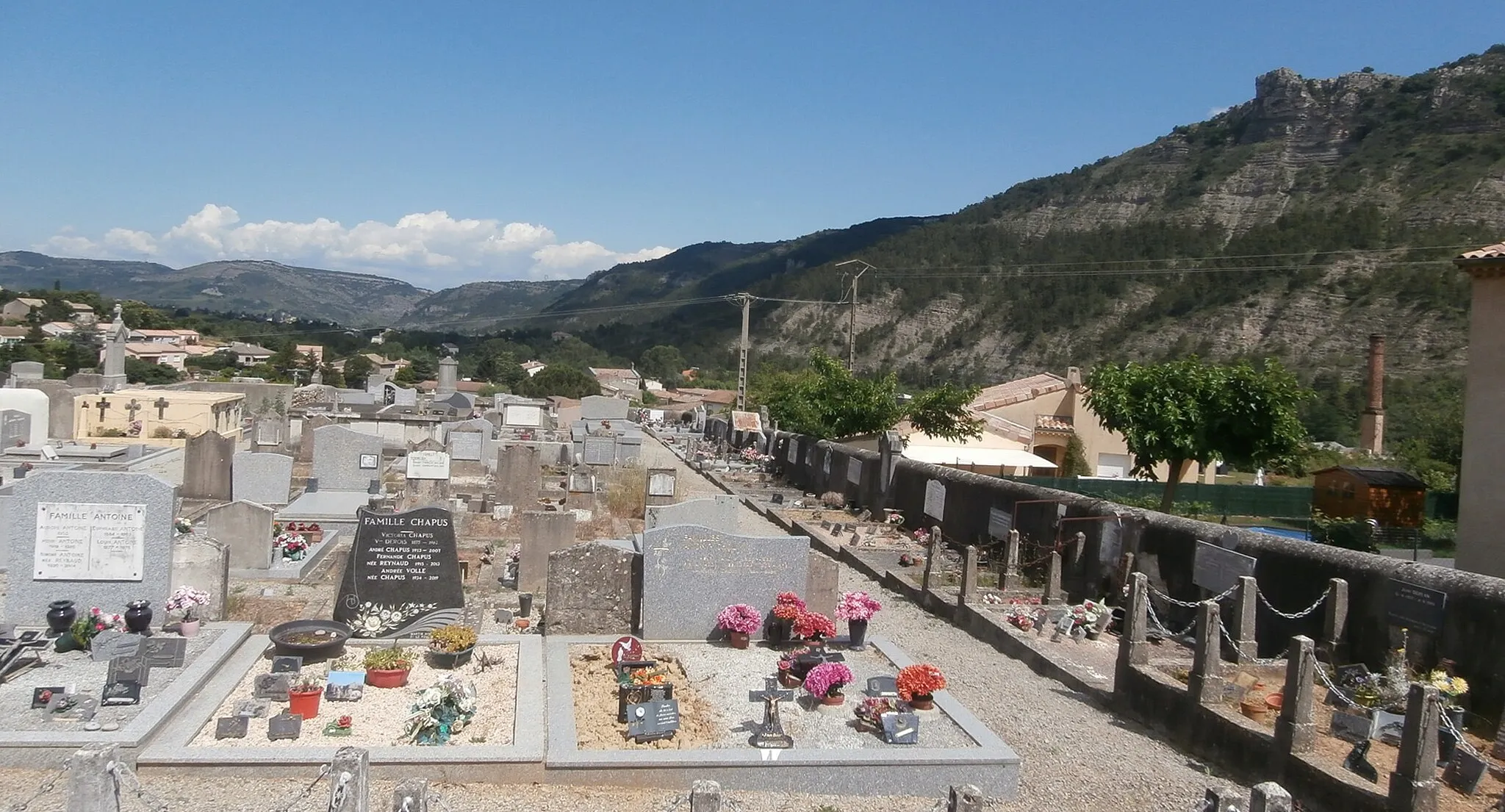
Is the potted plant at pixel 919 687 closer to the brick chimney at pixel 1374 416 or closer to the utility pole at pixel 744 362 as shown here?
the utility pole at pixel 744 362

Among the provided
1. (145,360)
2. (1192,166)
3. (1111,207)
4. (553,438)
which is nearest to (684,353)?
(1111,207)

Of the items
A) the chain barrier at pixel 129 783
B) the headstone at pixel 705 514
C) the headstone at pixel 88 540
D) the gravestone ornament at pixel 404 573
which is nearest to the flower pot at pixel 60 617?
the headstone at pixel 88 540

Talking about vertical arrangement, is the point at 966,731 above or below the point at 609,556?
below

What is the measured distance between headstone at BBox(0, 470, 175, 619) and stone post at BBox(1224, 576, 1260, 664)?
9370mm

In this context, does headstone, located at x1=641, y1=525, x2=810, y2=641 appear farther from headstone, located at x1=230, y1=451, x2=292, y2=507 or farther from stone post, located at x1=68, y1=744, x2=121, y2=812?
headstone, located at x1=230, y1=451, x2=292, y2=507

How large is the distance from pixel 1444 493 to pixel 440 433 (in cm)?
2875

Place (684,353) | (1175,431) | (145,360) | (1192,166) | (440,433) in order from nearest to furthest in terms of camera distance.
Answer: (1175,431), (440,433), (145,360), (1192,166), (684,353)

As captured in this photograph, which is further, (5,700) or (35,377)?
(35,377)

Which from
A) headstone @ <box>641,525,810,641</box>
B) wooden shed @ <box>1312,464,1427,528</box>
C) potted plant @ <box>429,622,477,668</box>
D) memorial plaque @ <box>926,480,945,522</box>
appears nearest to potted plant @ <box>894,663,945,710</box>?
headstone @ <box>641,525,810,641</box>

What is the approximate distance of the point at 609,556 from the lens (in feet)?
32.2

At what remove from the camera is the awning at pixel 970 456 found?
2609 cm

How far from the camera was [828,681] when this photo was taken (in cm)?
800

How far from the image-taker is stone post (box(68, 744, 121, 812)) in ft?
16.2

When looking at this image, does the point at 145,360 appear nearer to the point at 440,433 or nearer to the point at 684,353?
the point at 440,433
